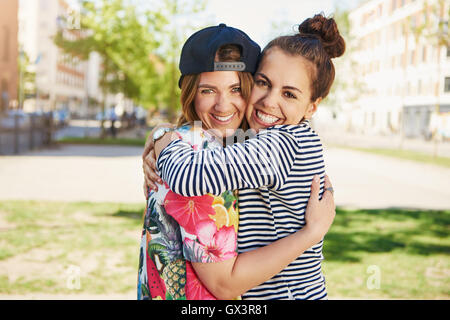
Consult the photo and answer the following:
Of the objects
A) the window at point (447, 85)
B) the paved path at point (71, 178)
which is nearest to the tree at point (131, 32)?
the paved path at point (71, 178)

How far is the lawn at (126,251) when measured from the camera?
14.6ft

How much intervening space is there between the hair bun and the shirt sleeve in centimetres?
46

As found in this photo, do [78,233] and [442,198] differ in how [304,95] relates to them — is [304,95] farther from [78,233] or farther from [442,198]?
[442,198]

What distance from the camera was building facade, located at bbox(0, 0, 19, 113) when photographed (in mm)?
30891

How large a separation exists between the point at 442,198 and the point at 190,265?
379 inches

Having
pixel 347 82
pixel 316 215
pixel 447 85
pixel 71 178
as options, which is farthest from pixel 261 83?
pixel 447 85

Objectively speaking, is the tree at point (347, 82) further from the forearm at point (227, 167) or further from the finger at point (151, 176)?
the forearm at point (227, 167)

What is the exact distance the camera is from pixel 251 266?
1.46 m

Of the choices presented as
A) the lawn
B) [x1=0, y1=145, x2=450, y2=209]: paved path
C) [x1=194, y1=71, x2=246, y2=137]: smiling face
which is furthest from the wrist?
[x1=0, y1=145, x2=450, y2=209]: paved path

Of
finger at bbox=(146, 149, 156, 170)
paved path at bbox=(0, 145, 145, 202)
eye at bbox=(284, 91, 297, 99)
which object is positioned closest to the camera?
eye at bbox=(284, 91, 297, 99)

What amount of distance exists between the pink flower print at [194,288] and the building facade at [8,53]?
32515mm

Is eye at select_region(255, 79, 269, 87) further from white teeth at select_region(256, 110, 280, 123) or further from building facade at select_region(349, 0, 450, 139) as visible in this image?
building facade at select_region(349, 0, 450, 139)

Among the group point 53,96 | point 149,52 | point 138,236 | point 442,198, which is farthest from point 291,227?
point 53,96

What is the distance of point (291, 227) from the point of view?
154 centimetres
